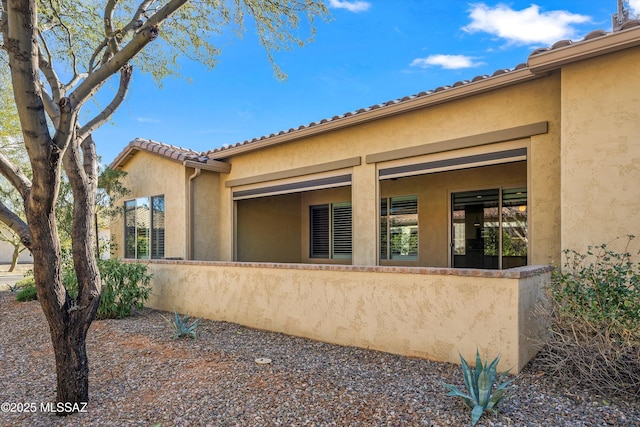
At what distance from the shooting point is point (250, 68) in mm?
11695

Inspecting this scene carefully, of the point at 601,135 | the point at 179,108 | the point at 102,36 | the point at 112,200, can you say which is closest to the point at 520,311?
the point at 601,135

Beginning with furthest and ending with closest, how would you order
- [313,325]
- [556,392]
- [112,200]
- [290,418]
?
[112,200] < [313,325] < [556,392] < [290,418]

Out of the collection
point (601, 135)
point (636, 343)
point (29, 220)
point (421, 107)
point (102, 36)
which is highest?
point (102, 36)

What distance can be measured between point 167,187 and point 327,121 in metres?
5.55

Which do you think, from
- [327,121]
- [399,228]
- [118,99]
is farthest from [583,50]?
[399,228]

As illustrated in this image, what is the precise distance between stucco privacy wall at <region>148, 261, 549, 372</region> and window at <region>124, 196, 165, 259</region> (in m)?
4.36

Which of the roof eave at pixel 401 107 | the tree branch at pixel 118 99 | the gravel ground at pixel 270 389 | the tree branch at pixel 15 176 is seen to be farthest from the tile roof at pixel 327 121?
the tree branch at pixel 15 176

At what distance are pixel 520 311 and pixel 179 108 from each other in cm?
1532

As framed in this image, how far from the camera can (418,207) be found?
35.2 ft

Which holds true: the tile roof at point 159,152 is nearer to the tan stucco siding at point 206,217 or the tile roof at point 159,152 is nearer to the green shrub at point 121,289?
the tan stucco siding at point 206,217

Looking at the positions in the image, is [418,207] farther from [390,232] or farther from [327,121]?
[327,121]

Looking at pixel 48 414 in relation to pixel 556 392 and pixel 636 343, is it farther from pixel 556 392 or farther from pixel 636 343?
pixel 636 343

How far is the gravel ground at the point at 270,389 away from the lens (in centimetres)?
375

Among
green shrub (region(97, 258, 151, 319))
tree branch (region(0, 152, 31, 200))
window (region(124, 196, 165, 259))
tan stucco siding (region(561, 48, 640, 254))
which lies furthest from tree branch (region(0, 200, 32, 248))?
window (region(124, 196, 165, 259))
